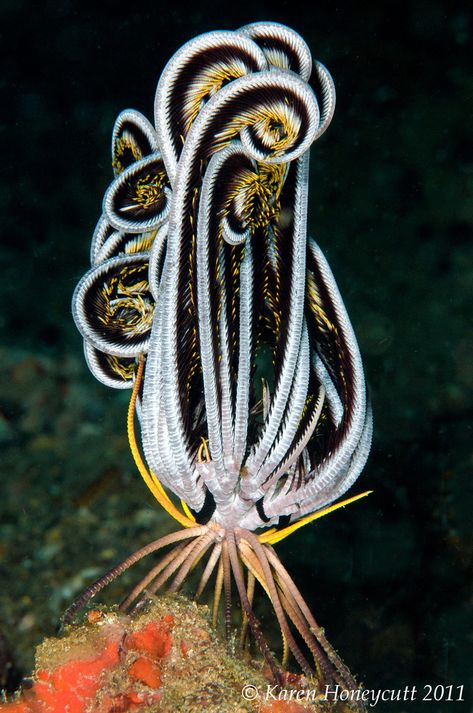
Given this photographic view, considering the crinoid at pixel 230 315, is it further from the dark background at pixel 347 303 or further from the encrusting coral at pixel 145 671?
the dark background at pixel 347 303

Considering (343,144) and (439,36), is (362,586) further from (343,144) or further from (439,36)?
(439,36)

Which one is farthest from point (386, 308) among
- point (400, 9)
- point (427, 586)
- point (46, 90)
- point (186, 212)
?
point (46, 90)

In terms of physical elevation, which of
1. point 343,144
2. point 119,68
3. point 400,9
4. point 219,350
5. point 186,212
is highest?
point 400,9

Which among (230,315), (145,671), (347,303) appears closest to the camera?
(145,671)

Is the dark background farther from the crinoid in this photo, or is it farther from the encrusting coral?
the encrusting coral

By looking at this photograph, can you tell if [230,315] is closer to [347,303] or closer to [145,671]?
[145,671]

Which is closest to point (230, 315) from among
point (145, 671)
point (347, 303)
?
point (145, 671)
